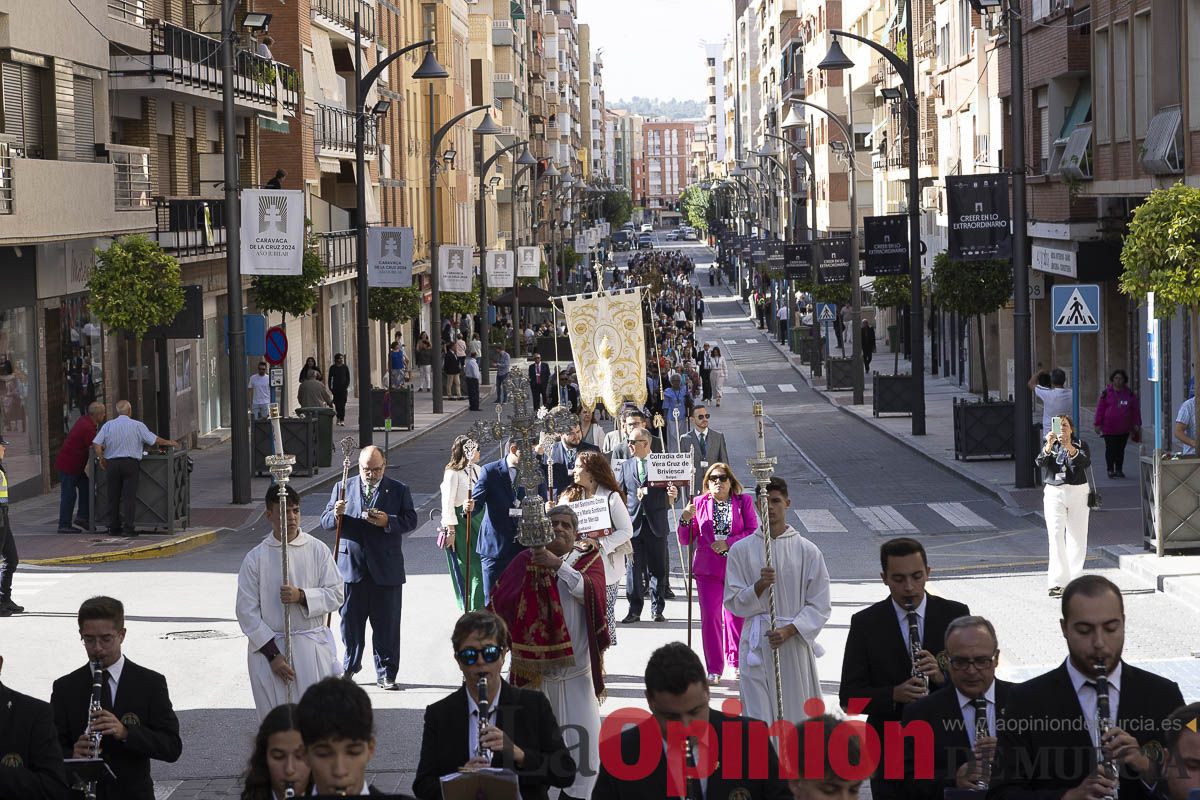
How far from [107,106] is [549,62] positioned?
108 metres

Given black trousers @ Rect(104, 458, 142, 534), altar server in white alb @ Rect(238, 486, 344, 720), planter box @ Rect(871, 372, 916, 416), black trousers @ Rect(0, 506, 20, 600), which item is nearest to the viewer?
altar server in white alb @ Rect(238, 486, 344, 720)

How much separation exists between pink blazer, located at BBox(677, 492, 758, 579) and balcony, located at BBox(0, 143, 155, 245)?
14642 mm

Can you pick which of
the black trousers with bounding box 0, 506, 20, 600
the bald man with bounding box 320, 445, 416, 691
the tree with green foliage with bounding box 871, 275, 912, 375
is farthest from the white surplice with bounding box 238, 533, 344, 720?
the tree with green foliage with bounding box 871, 275, 912, 375

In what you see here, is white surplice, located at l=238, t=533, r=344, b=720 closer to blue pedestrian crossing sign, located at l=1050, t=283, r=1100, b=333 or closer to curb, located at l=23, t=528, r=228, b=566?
curb, located at l=23, t=528, r=228, b=566

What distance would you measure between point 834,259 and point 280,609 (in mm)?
40608

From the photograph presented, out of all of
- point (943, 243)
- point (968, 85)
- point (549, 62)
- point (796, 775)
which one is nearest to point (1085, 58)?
point (968, 85)

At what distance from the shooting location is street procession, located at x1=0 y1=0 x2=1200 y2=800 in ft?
23.3

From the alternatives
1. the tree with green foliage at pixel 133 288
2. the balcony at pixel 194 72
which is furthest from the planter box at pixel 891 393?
the tree with green foliage at pixel 133 288

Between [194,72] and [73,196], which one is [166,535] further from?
[194,72]

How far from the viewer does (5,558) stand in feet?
59.4

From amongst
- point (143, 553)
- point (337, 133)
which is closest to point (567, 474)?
point (143, 553)

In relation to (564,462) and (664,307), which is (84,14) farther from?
(664,307)

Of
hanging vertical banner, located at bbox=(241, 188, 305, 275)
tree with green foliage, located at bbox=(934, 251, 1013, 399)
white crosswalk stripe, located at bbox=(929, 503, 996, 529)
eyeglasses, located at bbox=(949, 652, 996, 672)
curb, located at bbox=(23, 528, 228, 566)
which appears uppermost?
hanging vertical banner, located at bbox=(241, 188, 305, 275)

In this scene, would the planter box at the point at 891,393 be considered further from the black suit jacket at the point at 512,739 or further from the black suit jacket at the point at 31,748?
the black suit jacket at the point at 31,748
